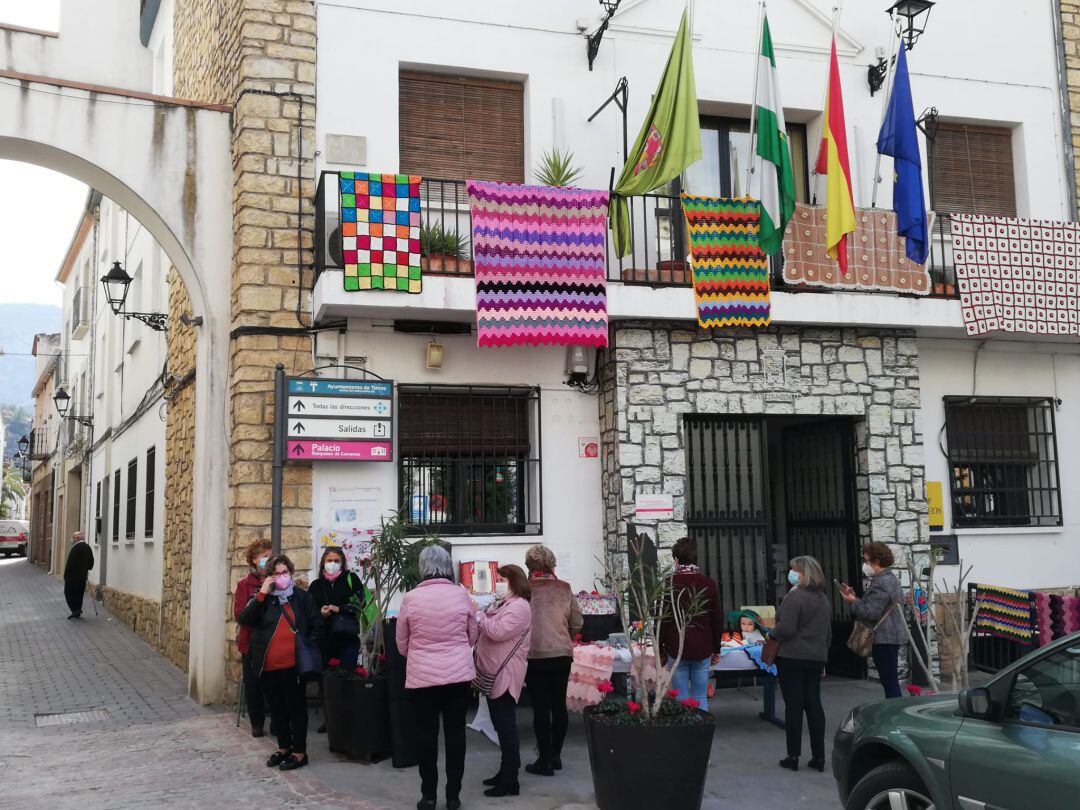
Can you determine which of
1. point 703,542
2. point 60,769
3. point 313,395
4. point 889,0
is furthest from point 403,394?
point 889,0

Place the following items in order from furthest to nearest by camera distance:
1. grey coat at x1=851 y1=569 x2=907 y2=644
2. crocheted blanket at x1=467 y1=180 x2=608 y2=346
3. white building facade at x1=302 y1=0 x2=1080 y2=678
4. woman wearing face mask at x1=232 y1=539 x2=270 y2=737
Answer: white building facade at x1=302 y1=0 x2=1080 y2=678, crocheted blanket at x1=467 y1=180 x2=608 y2=346, woman wearing face mask at x1=232 y1=539 x2=270 y2=737, grey coat at x1=851 y1=569 x2=907 y2=644

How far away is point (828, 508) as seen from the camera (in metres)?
11.8

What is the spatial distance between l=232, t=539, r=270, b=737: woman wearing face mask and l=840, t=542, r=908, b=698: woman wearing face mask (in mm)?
4519

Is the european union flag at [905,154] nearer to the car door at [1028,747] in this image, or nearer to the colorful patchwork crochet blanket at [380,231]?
the colorful patchwork crochet blanket at [380,231]

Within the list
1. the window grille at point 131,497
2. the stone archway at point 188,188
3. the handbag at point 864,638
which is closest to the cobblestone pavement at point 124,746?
the stone archway at point 188,188

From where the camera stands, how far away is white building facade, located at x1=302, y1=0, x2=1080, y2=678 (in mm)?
10344

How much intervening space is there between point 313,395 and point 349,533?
4.43 feet

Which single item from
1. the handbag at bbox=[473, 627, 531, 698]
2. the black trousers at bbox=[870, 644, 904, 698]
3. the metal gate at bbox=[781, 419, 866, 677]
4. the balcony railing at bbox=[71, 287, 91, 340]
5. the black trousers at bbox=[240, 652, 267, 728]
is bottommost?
the black trousers at bbox=[240, 652, 267, 728]

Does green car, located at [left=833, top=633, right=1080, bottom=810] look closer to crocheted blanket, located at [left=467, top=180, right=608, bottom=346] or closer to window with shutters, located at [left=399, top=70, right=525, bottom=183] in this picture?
crocheted blanket, located at [left=467, top=180, right=608, bottom=346]

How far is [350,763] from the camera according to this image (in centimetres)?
761

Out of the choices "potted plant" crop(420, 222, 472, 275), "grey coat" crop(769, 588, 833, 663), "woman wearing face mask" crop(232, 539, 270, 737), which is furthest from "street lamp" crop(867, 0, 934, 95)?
"woman wearing face mask" crop(232, 539, 270, 737)

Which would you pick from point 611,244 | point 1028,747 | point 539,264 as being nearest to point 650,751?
point 1028,747

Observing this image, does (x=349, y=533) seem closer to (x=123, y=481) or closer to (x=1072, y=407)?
(x=1072, y=407)

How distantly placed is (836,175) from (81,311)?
20949 millimetres
